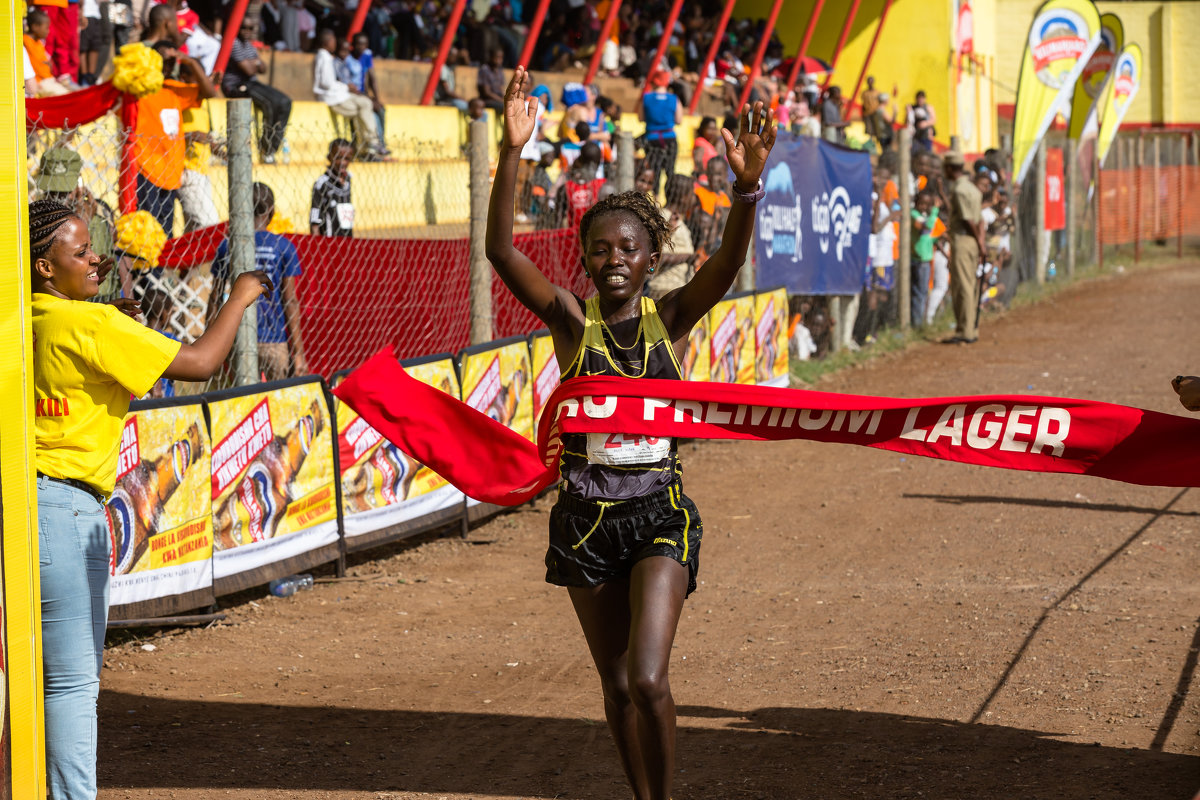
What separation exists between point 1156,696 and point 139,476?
14.9 feet

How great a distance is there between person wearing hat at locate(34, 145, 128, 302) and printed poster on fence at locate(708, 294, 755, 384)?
218 inches

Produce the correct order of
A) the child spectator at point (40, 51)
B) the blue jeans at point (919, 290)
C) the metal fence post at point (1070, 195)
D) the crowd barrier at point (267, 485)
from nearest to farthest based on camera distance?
the crowd barrier at point (267, 485)
the child spectator at point (40, 51)
the blue jeans at point (919, 290)
the metal fence post at point (1070, 195)

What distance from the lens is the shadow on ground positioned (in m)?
4.64

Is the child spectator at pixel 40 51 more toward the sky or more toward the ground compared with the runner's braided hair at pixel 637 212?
more toward the sky

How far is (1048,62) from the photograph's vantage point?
2231 cm

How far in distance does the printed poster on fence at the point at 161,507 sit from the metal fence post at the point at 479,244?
2.88 m

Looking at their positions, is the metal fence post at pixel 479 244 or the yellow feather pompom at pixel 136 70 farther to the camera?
the metal fence post at pixel 479 244

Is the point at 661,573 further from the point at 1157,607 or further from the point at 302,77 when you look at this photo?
the point at 302,77

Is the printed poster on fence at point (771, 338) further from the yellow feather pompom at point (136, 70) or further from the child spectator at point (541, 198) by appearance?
the yellow feather pompom at point (136, 70)

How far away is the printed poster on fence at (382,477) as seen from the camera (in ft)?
25.4

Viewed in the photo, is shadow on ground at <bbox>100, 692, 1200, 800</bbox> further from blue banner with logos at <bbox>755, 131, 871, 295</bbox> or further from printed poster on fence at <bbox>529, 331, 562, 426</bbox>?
blue banner with logos at <bbox>755, 131, 871, 295</bbox>

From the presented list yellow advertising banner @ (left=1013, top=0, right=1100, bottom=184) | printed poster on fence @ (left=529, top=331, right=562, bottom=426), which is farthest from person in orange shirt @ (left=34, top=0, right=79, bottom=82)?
yellow advertising banner @ (left=1013, top=0, right=1100, bottom=184)

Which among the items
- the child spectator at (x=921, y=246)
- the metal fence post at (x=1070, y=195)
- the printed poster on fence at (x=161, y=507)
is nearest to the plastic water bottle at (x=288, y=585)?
the printed poster on fence at (x=161, y=507)

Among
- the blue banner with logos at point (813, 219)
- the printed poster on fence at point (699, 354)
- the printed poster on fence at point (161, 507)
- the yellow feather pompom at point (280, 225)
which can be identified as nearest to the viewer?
the printed poster on fence at point (161, 507)
